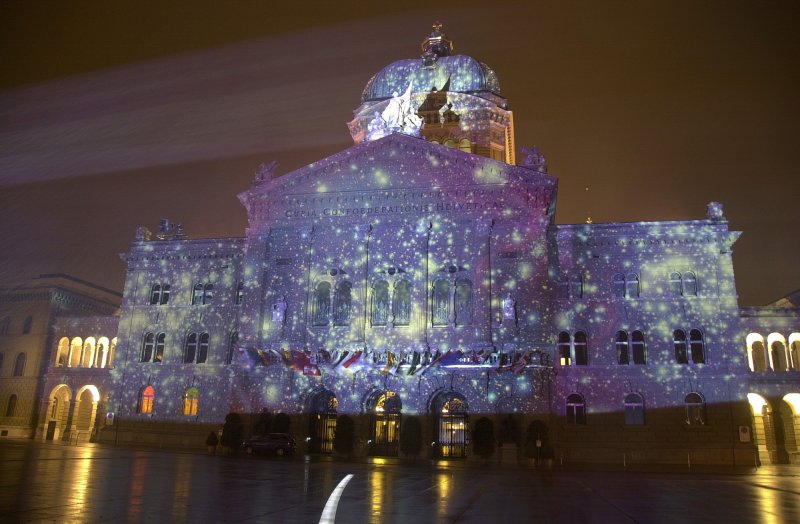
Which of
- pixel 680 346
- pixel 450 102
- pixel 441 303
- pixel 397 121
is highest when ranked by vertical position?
pixel 450 102

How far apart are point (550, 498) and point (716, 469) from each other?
20741mm

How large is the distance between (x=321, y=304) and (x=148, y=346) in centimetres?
1531

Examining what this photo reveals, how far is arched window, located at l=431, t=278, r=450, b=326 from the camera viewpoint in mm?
38931

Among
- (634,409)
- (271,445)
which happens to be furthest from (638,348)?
(271,445)

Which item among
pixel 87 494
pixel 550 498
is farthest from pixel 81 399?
pixel 550 498

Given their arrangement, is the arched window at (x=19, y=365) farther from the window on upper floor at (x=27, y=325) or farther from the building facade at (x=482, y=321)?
the building facade at (x=482, y=321)

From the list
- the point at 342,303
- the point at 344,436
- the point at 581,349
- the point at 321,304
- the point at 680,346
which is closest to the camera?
the point at 344,436

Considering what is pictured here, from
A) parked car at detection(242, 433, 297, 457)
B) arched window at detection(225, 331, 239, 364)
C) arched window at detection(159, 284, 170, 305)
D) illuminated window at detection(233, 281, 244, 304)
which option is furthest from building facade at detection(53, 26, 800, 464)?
arched window at detection(159, 284, 170, 305)

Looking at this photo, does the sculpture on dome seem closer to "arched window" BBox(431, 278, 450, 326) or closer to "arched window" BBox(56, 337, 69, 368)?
"arched window" BBox(431, 278, 450, 326)

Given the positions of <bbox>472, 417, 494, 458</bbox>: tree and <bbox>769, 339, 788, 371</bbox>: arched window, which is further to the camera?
<bbox>769, 339, 788, 371</bbox>: arched window

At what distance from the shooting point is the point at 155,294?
1903 inches

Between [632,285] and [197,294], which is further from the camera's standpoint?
[197,294]

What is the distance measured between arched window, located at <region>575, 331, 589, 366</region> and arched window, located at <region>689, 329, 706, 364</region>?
242 inches

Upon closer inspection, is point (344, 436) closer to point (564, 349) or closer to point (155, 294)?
point (564, 349)
